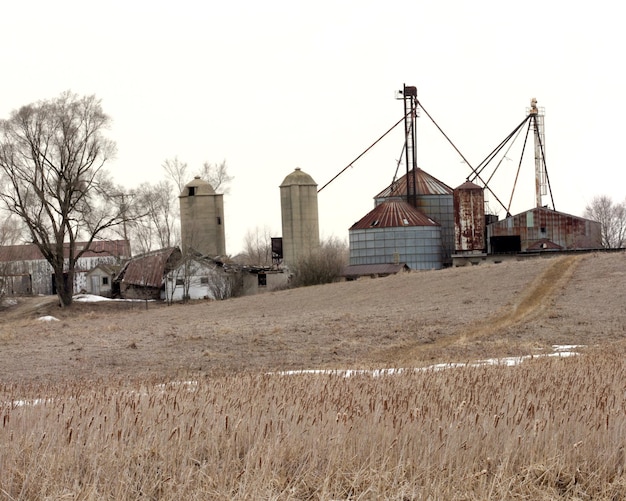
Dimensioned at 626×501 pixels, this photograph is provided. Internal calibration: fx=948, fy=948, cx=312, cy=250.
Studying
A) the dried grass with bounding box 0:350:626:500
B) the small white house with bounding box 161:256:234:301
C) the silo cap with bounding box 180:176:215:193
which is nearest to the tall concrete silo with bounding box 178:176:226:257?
the silo cap with bounding box 180:176:215:193

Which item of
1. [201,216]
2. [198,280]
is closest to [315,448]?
[198,280]

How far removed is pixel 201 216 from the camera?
84312 millimetres

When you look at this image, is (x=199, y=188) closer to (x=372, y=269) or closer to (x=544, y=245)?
(x=372, y=269)

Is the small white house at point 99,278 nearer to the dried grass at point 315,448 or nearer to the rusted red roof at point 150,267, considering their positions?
the rusted red roof at point 150,267

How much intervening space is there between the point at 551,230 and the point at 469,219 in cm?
617

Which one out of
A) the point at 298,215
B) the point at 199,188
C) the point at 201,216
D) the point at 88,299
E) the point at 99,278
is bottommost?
the point at 88,299

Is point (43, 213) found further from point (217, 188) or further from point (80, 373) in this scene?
point (80, 373)

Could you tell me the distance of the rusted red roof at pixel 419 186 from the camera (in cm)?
8025

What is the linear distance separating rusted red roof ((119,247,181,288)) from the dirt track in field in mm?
22118

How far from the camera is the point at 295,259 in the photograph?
78.2 meters

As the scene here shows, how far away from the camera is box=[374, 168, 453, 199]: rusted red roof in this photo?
8025cm

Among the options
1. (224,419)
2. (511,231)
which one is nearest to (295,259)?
(511,231)

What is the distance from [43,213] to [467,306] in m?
34.6

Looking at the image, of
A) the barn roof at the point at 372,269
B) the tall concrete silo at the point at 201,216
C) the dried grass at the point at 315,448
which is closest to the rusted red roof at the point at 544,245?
the barn roof at the point at 372,269
